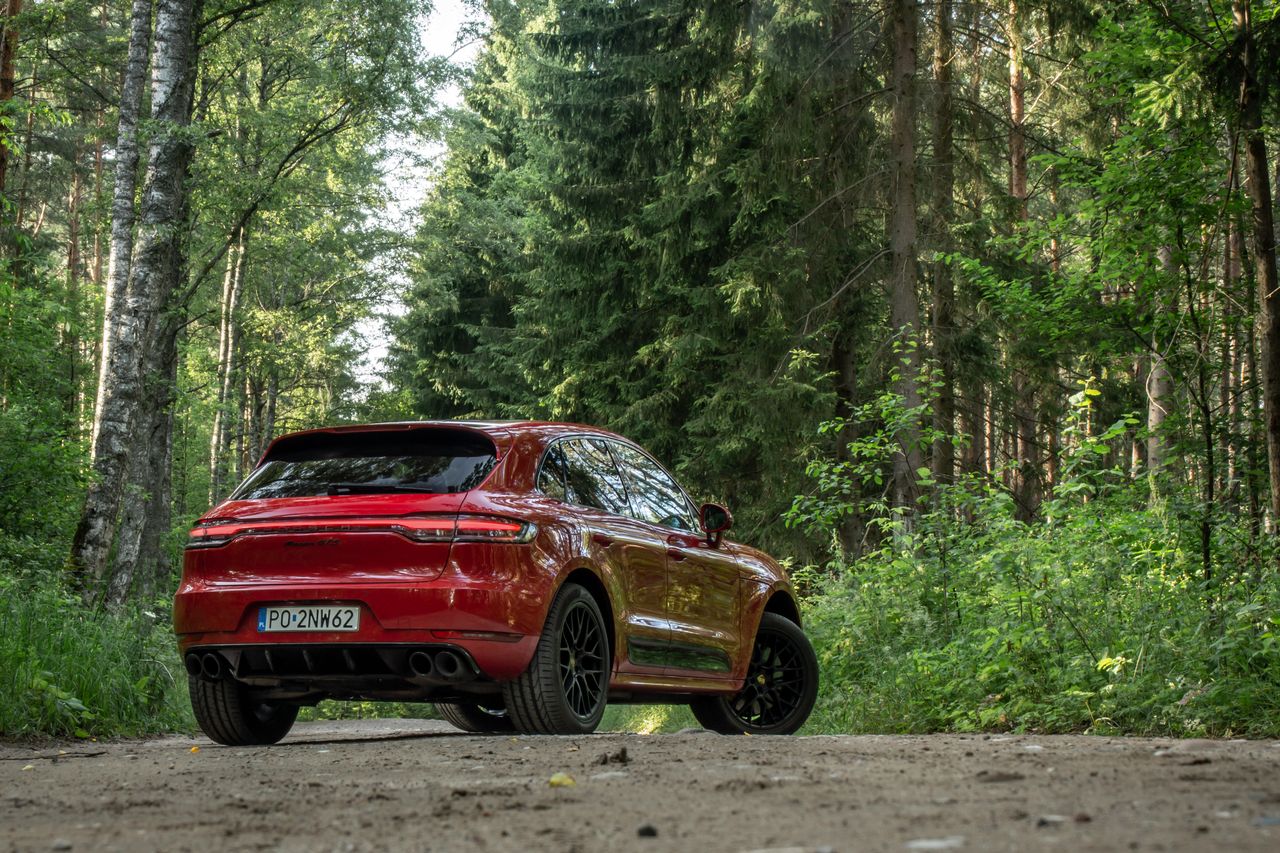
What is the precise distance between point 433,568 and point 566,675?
1.01 metres

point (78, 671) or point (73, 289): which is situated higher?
point (73, 289)

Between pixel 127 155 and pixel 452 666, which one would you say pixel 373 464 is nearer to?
pixel 452 666

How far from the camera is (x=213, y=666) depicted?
6.94 m

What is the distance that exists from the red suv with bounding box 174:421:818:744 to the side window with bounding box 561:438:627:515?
0.05ft

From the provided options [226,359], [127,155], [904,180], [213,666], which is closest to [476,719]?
[213,666]

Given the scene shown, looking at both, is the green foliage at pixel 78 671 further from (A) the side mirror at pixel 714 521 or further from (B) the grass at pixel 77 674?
(A) the side mirror at pixel 714 521

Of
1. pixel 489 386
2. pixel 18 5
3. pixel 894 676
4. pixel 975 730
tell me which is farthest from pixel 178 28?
pixel 489 386

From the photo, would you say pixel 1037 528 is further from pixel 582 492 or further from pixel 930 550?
pixel 582 492

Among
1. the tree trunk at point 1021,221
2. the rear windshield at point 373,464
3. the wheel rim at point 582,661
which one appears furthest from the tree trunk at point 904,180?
the rear windshield at point 373,464

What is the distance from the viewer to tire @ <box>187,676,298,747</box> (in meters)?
7.25

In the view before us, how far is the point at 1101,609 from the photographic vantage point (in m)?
8.67

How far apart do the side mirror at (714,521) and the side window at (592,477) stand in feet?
2.60

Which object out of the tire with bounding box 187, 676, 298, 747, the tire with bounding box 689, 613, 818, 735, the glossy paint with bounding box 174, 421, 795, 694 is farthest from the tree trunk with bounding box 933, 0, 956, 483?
the tire with bounding box 187, 676, 298, 747

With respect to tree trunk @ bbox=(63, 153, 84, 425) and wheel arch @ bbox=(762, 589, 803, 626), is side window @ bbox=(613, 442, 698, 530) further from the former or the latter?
tree trunk @ bbox=(63, 153, 84, 425)
